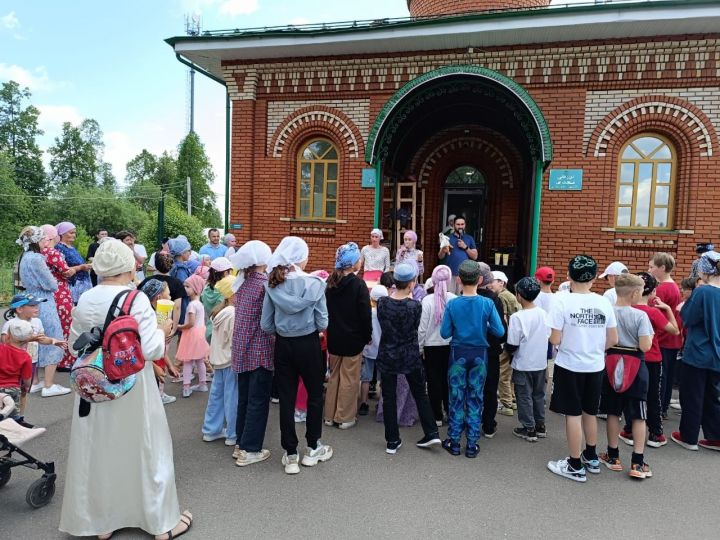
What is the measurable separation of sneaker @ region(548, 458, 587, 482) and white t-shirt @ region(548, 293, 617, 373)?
0.85 m

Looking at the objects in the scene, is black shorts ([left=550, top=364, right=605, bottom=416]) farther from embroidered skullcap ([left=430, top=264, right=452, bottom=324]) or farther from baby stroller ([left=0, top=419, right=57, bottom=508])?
baby stroller ([left=0, top=419, right=57, bottom=508])

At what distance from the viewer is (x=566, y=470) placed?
4082 millimetres

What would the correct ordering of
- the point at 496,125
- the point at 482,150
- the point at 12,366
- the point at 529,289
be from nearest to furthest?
the point at 12,366 < the point at 529,289 < the point at 496,125 < the point at 482,150

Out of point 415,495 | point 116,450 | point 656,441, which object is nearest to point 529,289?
point 656,441

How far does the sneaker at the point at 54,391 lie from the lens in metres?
5.78

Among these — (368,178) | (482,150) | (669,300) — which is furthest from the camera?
(482,150)

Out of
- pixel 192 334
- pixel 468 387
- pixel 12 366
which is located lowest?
pixel 468 387

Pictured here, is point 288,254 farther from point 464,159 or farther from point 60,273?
point 464,159

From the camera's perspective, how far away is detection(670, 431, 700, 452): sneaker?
469cm

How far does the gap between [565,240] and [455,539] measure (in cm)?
692

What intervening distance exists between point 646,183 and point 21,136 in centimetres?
5960

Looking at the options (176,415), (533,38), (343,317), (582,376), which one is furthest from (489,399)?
(533,38)

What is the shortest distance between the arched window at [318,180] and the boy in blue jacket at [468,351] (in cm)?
617

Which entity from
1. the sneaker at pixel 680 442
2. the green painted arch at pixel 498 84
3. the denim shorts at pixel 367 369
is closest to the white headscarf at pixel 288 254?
the denim shorts at pixel 367 369
